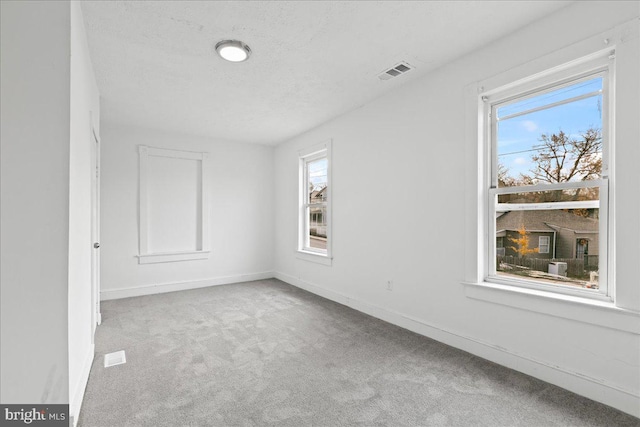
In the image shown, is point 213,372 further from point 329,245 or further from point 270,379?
point 329,245

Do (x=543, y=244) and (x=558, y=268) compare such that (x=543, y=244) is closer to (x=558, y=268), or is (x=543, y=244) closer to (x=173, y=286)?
(x=558, y=268)

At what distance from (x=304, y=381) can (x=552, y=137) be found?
8.68ft

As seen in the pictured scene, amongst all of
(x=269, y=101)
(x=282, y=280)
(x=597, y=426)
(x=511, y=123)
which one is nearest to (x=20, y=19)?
(x=269, y=101)

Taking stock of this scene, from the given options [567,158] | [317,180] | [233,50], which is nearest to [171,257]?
[317,180]

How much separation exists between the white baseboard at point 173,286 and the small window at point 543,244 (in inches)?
181

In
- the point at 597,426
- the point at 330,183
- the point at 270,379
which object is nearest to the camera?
the point at 597,426

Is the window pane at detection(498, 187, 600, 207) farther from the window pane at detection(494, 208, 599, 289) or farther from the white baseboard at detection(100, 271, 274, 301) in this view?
the white baseboard at detection(100, 271, 274, 301)

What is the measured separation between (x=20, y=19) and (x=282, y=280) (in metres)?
4.84

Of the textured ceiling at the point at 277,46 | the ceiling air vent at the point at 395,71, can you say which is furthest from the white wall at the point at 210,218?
the ceiling air vent at the point at 395,71

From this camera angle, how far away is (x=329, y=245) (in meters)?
4.55

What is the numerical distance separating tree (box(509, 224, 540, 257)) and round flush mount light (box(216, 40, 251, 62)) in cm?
274

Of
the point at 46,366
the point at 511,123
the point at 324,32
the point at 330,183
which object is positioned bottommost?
the point at 46,366

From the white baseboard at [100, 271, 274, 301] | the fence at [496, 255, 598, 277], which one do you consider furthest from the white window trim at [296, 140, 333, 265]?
the fence at [496, 255, 598, 277]

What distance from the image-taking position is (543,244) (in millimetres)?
2449
